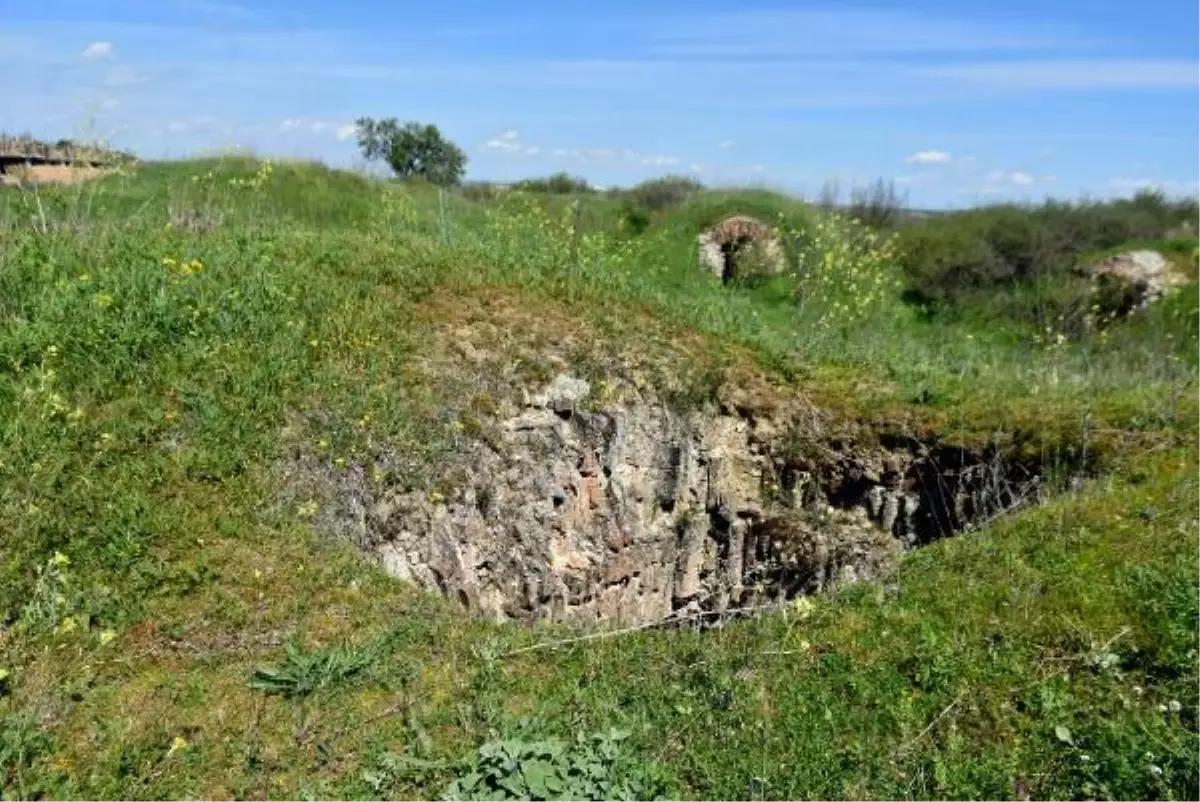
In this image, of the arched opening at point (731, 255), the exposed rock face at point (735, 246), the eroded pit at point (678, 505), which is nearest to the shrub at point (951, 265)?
the exposed rock face at point (735, 246)

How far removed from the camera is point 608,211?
16.9 metres

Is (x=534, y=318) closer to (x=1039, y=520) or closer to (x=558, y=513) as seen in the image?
(x=558, y=513)

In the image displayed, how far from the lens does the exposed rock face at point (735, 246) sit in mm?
14250

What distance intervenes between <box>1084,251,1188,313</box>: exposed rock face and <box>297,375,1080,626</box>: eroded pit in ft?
30.4

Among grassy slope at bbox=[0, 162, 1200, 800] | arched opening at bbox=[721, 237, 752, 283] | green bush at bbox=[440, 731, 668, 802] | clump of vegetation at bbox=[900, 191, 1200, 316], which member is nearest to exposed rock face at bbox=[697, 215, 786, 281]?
arched opening at bbox=[721, 237, 752, 283]

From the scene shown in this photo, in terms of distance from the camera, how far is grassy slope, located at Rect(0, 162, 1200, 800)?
393cm

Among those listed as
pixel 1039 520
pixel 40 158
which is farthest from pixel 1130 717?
pixel 40 158

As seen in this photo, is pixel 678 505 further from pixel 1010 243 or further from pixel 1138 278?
pixel 1010 243

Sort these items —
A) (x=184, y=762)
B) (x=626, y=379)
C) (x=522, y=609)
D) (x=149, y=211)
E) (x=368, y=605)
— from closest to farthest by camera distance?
(x=184, y=762) → (x=368, y=605) → (x=522, y=609) → (x=626, y=379) → (x=149, y=211)

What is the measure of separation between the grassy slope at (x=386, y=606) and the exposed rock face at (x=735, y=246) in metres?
6.54

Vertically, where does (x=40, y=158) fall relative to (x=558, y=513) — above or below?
above

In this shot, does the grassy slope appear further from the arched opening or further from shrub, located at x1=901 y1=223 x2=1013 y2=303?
shrub, located at x1=901 y1=223 x2=1013 y2=303

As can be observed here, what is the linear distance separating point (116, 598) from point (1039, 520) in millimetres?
4702

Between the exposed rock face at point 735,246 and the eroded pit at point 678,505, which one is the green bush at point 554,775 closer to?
the eroded pit at point 678,505
